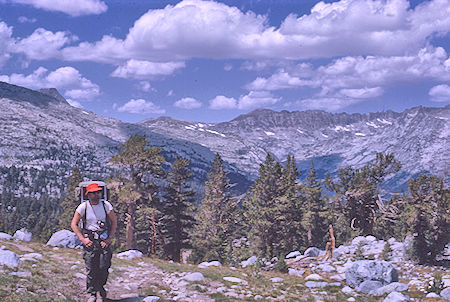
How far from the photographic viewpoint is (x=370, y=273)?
19078 millimetres

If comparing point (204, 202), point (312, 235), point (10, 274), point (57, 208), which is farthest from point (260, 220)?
point (57, 208)

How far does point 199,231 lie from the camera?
43.8 m

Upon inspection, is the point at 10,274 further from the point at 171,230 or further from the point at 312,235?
the point at 312,235

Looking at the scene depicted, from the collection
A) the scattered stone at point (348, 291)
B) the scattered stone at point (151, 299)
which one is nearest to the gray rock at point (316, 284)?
the scattered stone at point (348, 291)

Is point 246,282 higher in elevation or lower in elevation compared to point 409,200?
lower

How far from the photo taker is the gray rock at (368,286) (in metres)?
18.0

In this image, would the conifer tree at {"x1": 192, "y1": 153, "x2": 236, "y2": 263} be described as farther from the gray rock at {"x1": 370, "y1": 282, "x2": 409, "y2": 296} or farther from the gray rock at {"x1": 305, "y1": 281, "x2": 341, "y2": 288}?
the gray rock at {"x1": 370, "y1": 282, "x2": 409, "y2": 296}

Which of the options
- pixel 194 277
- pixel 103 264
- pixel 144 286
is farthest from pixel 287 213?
pixel 103 264

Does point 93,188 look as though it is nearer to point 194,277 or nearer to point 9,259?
point 9,259

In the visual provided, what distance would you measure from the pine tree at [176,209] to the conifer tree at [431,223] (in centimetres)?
1943

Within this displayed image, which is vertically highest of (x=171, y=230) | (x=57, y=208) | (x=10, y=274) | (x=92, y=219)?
(x=92, y=219)

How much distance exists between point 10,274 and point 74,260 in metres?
5.67

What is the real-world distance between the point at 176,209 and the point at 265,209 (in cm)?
947

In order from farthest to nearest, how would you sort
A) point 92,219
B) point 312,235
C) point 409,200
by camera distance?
1. point 312,235
2. point 409,200
3. point 92,219
